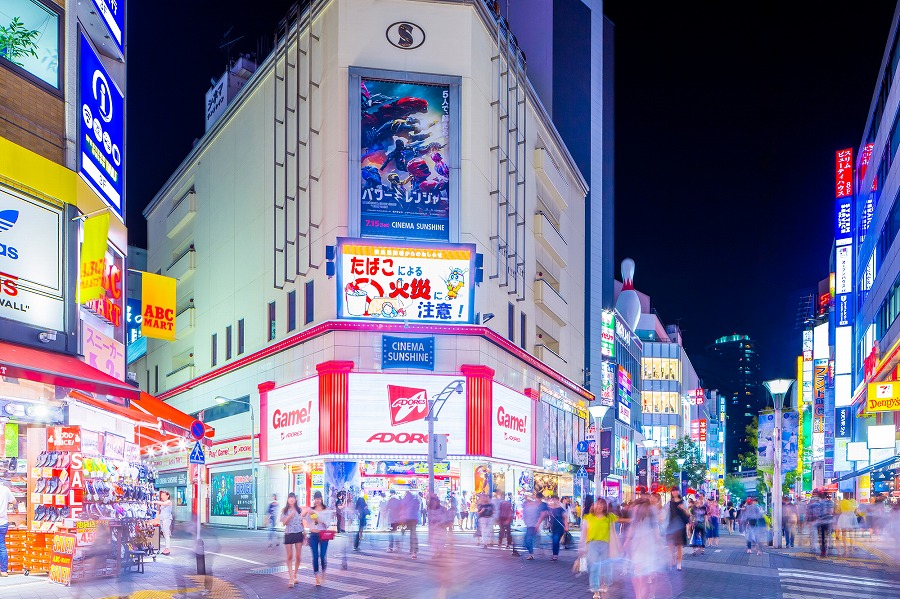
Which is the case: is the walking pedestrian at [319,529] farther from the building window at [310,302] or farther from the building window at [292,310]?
the building window at [292,310]

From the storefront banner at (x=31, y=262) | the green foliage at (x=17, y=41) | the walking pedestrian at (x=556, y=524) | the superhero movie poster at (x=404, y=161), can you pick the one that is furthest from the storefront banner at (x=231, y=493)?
the green foliage at (x=17, y=41)

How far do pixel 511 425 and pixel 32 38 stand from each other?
31832 millimetres

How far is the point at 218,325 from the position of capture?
56.8 metres

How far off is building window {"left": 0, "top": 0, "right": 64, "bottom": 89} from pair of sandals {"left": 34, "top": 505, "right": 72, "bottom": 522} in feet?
25.9

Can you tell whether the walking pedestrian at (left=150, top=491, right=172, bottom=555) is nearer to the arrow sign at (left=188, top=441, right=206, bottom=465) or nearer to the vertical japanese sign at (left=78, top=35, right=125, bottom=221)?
the arrow sign at (left=188, top=441, right=206, bottom=465)

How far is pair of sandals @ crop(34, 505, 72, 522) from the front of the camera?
18.5 metres

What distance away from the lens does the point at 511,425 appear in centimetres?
4659

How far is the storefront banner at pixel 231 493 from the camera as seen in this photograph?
163 ft

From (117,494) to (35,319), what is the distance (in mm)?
5855

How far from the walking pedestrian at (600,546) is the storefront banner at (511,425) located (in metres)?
25.4

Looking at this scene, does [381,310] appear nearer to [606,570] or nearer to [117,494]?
[117,494]

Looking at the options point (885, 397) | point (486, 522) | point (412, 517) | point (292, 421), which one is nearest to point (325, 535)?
point (412, 517)

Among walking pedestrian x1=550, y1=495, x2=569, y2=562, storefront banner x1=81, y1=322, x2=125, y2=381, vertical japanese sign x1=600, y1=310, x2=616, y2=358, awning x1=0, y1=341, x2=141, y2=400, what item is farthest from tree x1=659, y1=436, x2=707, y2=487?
awning x1=0, y1=341, x2=141, y2=400

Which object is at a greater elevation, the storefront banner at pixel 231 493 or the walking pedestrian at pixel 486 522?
the walking pedestrian at pixel 486 522
